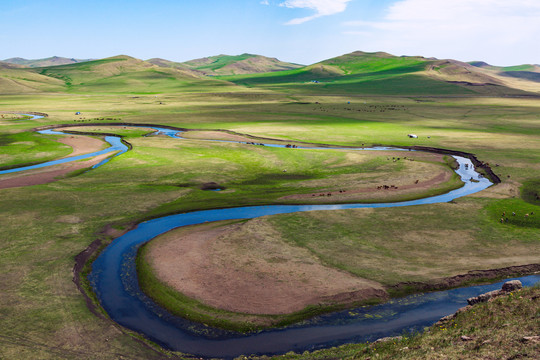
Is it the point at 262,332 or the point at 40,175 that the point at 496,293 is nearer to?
the point at 262,332

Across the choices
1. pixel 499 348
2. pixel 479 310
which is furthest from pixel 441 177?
pixel 499 348

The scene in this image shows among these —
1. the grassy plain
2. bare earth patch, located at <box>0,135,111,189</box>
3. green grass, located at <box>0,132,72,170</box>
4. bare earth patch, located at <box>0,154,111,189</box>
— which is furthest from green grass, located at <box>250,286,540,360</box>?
green grass, located at <box>0,132,72,170</box>

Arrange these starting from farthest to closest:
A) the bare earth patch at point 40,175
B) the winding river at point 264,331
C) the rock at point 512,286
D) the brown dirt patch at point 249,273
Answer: the bare earth patch at point 40,175, the brown dirt patch at point 249,273, the rock at point 512,286, the winding river at point 264,331

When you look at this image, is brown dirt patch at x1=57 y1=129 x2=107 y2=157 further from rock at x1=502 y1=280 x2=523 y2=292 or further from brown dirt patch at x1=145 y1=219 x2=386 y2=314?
rock at x1=502 y1=280 x2=523 y2=292

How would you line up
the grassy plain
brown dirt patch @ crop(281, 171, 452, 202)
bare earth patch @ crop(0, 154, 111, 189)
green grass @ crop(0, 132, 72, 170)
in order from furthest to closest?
1. green grass @ crop(0, 132, 72, 170)
2. bare earth patch @ crop(0, 154, 111, 189)
3. brown dirt patch @ crop(281, 171, 452, 202)
4. the grassy plain

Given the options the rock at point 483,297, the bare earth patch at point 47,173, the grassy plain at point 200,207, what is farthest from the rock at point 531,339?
the bare earth patch at point 47,173

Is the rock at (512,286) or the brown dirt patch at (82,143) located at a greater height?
the brown dirt patch at (82,143)

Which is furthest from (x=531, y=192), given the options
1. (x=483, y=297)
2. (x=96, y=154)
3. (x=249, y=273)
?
(x=96, y=154)

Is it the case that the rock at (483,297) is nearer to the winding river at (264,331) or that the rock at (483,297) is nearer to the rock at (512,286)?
the rock at (512,286)
